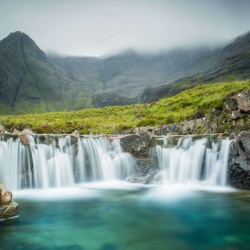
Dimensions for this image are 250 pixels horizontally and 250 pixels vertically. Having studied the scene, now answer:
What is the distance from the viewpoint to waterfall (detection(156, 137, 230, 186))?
2611 cm

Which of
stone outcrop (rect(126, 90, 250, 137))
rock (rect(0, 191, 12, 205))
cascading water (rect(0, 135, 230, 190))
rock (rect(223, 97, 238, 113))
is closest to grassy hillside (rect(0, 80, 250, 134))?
stone outcrop (rect(126, 90, 250, 137))

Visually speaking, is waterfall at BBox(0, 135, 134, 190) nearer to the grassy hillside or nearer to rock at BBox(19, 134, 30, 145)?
rock at BBox(19, 134, 30, 145)

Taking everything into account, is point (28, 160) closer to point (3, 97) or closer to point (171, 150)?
point (171, 150)

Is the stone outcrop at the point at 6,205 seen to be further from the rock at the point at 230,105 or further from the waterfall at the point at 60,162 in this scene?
the rock at the point at 230,105

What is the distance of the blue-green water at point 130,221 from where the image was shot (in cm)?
1340

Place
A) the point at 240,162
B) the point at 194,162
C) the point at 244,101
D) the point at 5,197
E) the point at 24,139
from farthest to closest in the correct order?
the point at 244,101 → the point at 194,162 → the point at 24,139 → the point at 240,162 → the point at 5,197

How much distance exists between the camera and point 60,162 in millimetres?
28250

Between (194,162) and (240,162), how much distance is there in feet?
16.2

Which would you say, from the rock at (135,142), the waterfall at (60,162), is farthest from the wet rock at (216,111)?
the waterfall at (60,162)

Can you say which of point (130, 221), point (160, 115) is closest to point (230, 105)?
point (160, 115)

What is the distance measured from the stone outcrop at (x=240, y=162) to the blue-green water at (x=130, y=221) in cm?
188

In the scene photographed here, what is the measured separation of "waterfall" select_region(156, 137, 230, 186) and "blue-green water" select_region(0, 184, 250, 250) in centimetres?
245

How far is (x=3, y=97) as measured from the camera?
19200cm

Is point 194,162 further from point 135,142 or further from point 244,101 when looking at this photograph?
point 244,101
